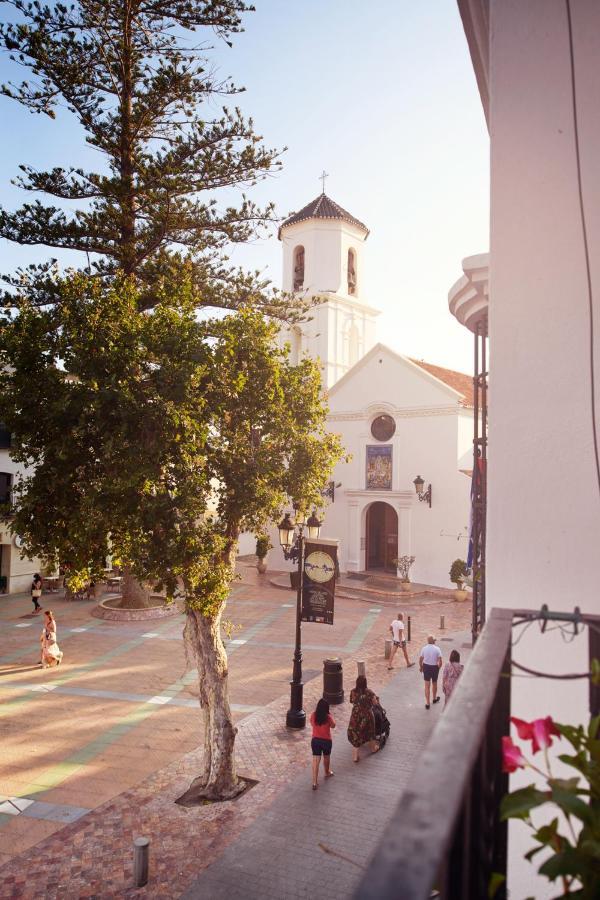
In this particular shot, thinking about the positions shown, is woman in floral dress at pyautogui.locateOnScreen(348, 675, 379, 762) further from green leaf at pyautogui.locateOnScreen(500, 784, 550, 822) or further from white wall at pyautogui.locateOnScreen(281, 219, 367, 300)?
white wall at pyautogui.locateOnScreen(281, 219, 367, 300)

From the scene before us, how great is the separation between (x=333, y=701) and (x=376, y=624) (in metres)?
8.11

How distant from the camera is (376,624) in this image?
70.1 feet

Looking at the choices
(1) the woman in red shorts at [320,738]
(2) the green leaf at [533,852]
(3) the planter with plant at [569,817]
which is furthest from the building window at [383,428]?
(2) the green leaf at [533,852]

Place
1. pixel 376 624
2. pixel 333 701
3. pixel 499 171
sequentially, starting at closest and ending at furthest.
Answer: pixel 499 171, pixel 333 701, pixel 376 624

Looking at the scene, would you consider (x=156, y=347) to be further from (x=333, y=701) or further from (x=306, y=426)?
(x=333, y=701)

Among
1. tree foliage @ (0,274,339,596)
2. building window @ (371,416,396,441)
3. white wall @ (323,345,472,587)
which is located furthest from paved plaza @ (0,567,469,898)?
building window @ (371,416,396,441)

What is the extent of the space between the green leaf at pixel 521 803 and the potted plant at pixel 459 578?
25.1 m

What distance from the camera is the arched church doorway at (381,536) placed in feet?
99.4

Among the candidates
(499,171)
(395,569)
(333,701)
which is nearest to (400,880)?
(499,171)

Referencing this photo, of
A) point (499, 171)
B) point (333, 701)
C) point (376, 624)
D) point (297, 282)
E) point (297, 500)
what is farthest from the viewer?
point (297, 282)

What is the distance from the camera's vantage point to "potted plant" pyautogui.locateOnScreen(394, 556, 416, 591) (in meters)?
26.9

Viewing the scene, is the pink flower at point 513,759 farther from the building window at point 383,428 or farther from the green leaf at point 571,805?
the building window at point 383,428

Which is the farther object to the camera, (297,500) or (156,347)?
(297,500)

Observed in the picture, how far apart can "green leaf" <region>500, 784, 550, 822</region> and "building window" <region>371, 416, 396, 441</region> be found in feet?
94.4
